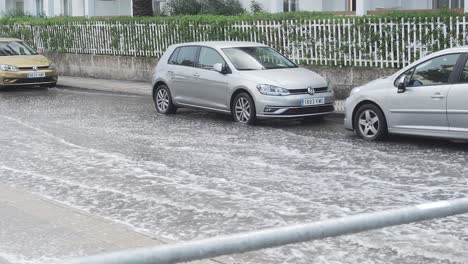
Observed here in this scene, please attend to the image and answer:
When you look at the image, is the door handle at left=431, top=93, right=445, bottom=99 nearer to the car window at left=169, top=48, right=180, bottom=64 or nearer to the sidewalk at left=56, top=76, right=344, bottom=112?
the car window at left=169, top=48, right=180, bottom=64

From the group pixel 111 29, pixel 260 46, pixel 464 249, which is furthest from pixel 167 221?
pixel 111 29

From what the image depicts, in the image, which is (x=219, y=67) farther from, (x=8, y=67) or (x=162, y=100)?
(x=8, y=67)

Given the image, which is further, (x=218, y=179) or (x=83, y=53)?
(x=83, y=53)

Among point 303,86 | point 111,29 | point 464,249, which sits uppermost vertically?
point 111,29

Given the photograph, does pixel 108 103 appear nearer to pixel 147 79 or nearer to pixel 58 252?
pixel 147 79

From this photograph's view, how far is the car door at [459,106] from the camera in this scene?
9.70m

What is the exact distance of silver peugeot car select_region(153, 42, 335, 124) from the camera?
1257 cm

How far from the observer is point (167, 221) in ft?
21.4

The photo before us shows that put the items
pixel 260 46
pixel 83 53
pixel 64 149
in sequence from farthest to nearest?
pixel 83 53
pixel 260 46
pixel 64 149

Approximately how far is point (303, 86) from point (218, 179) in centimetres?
472

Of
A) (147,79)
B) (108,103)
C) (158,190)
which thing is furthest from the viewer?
(147,79)

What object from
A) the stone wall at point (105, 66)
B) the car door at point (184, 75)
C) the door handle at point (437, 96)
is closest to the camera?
the door handle at point (437, 96)

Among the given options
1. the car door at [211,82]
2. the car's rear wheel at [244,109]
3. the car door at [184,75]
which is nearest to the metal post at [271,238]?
the car's rear wheel at [244,109]

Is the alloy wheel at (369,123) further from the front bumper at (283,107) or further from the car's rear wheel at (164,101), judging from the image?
the car's rear wheel at (164,101)
